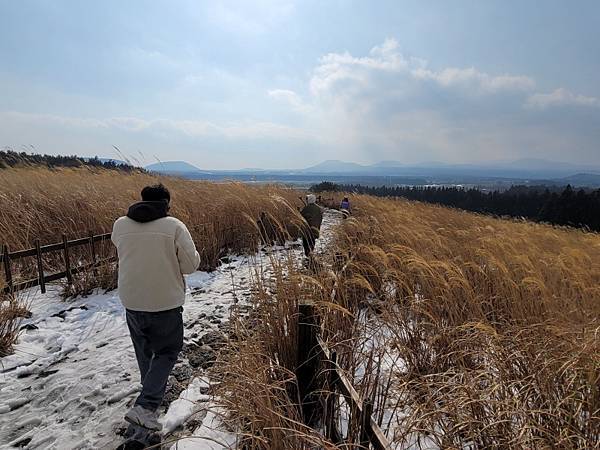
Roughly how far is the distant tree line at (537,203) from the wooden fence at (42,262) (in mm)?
19134

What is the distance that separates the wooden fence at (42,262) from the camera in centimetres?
488

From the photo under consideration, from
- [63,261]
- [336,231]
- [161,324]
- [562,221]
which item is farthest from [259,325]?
[562,221]

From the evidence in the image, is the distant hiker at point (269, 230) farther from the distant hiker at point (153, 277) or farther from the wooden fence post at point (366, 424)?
the wooden fence post at point (366, 424)

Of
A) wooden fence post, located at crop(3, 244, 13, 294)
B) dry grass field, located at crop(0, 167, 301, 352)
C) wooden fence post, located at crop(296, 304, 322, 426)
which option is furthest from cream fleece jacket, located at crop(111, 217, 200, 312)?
wooden fence post, located at crop(3, 244, 13, 294)

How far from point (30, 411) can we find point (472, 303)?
412 cm

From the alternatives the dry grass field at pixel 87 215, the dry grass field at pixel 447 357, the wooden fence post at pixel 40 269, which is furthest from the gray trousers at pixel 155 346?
the wooden fence post at pixel 40 269

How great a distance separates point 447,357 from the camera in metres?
2.68

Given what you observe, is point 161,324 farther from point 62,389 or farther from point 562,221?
point 562,221

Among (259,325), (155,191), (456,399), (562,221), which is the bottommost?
(562,221)

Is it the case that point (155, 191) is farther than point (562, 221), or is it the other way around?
point (562, 221)

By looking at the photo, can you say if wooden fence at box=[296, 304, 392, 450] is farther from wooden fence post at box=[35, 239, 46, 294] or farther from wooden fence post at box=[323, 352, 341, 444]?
wooden fence post at box=[35, 239, 46, 294]

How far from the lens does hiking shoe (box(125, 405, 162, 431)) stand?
8.29ft

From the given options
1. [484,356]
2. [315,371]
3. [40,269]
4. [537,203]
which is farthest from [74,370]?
[537,203]

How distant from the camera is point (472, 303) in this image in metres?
2.99
